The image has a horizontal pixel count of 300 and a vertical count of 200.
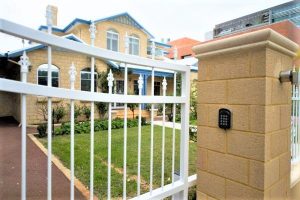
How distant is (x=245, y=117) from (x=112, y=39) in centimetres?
1332

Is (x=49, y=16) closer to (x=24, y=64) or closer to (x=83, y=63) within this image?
(x=24, y=64)

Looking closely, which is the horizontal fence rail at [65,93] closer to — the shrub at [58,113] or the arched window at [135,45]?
the shrub at [58,113]

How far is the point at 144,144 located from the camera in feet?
19.5

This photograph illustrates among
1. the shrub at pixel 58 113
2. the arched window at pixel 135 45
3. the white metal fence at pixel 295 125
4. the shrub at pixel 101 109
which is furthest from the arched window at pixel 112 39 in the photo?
the white metal fence at pixel 295 125

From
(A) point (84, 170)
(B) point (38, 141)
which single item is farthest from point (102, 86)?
(A) point (84, 170)

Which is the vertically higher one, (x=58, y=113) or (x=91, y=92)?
(x=91, y=92)

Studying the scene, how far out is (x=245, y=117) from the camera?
1.36 meters

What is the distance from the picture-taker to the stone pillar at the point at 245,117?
1298 mm

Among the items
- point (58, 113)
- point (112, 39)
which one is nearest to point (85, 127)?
point (58, 113)

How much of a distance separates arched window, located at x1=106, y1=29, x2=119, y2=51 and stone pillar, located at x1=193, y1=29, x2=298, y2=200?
1262cm

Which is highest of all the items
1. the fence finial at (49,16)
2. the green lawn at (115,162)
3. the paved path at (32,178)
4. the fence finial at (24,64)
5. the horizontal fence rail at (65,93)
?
the fence finial at (49,16)

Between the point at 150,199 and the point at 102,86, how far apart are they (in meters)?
9.00

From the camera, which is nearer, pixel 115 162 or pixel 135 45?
pixel 115 162

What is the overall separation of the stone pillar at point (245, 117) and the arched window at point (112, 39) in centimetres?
1262
